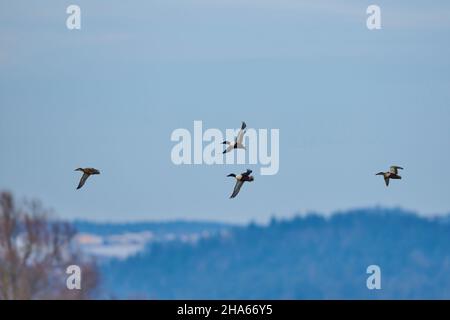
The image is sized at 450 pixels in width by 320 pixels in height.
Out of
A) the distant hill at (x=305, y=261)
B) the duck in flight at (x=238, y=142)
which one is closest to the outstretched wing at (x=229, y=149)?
the duck in flight at (x=238, y=142)

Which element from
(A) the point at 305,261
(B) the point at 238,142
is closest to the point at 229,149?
(B) the point at 238,142

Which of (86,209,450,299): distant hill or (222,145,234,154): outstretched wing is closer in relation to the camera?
(222,145,234,154): outstretched wing

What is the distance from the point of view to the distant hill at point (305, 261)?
7131cm

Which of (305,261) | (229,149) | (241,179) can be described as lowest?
(241,179)

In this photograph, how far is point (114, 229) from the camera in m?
62.0

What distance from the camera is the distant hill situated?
234 feet

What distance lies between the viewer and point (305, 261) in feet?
256

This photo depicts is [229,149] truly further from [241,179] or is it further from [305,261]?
[305,261]

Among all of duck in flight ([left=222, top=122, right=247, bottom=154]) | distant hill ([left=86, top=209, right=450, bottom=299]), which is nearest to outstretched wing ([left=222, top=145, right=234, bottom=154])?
duck in flight ([left=222, top=122, right=247, bottom=154])

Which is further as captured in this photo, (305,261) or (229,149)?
(305,261)

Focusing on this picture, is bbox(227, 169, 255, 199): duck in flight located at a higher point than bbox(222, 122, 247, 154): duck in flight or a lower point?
lower

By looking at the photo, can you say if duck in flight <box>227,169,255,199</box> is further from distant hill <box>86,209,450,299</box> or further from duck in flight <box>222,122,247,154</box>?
distant hill <box>86,209,450,299</box>
